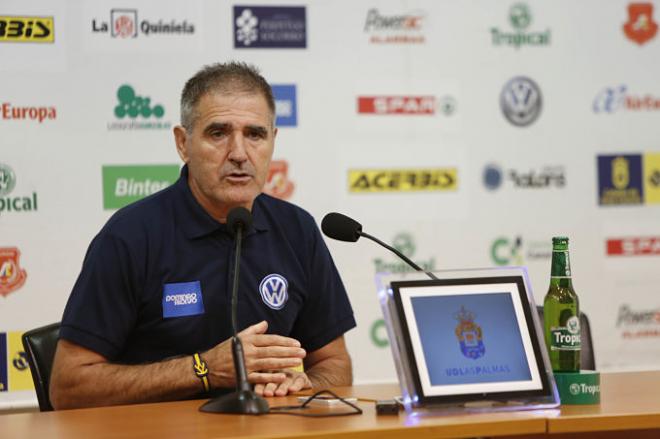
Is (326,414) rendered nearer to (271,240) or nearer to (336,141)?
(271,240)

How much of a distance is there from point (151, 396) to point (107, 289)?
318 millimetres

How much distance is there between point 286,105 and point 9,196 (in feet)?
3.67

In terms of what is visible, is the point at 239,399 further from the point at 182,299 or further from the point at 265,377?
the point at 182,299

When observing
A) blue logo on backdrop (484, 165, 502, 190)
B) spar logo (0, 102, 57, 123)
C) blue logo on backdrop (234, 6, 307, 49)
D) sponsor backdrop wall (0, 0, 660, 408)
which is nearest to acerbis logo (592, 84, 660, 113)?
sponsor backdrop wall (0, 0, 660, 408)

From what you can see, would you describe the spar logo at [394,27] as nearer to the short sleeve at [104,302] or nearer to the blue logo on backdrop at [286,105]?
the blue logo on backdrop at [286,105]

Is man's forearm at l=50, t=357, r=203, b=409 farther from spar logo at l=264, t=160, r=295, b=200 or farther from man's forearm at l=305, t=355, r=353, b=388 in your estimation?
spar logo at l=264, t=160, r=295, b=200

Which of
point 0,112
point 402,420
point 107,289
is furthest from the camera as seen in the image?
point 0,112

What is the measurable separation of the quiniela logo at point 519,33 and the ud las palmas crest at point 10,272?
2.12m

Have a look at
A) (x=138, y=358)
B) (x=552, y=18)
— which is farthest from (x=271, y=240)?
(x=552, y=18)

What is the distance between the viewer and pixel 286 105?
3.92 m

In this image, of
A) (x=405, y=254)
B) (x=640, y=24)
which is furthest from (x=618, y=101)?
(x=405, y=254)

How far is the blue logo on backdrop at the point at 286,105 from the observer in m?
3.92

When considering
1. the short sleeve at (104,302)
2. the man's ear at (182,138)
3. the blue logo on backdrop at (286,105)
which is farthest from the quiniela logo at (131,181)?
the short sleeve at (104,302)

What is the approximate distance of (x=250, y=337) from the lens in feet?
7.29
